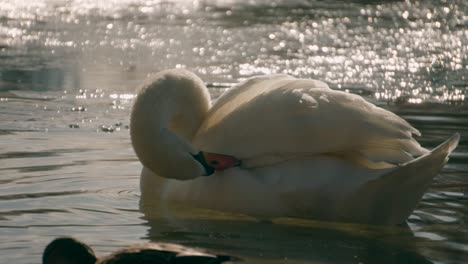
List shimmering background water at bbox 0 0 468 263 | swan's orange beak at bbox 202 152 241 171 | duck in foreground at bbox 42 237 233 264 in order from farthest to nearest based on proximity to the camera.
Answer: swan's orange beak at bbox 202 152 241 171 → shimmering background water at bbox 0 0 468 263 → duck in foreground at bbox 42 237 233 264

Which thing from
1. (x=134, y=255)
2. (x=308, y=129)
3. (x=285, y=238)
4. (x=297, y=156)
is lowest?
(x=285, y=238)

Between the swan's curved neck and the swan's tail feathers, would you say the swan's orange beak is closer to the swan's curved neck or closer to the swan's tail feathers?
the swan's curved neck

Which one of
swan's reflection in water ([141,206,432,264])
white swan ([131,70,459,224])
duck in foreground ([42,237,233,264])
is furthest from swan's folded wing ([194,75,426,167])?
duck in foreground ([42,237,233,264])

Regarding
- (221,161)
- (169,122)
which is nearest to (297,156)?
(221,161)

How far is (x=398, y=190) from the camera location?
20.2 ft

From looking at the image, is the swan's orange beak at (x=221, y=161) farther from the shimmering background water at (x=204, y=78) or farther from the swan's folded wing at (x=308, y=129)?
the shimmering background water at (x=204, y=78)

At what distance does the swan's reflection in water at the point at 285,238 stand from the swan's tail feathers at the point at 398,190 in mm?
101

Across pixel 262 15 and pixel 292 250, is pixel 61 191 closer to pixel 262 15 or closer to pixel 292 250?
pixel 292 250

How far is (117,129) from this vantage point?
9.21m

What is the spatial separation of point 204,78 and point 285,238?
562cm

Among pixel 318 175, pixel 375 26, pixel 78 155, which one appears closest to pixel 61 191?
pixel 78 155

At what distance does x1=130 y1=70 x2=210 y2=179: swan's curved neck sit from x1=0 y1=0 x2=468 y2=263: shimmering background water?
1.03ft

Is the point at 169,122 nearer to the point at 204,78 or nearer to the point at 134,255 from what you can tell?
the point at 134,255

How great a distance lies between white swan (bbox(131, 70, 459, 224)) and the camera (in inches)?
243
